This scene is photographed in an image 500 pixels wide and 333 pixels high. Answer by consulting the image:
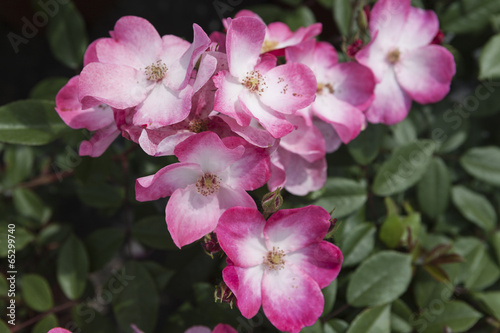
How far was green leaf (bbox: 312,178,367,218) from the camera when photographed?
37.1 inches

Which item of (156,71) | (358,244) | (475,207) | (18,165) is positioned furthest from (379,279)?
(18,165)

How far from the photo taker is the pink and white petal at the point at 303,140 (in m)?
0.76

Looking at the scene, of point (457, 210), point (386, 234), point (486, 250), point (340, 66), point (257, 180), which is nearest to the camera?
point (257, 180)

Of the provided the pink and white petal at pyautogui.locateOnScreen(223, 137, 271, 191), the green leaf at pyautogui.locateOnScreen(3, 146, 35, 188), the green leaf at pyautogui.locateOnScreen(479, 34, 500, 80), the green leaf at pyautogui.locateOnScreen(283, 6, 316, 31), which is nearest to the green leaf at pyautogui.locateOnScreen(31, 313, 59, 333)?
the green leaf at pyautogui.locateOnScreen(3, 146, 35, 188)

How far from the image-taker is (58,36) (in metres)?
1.11

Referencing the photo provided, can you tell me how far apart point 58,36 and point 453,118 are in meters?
1.07

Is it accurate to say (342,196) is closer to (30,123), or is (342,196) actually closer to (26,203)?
(30,123)

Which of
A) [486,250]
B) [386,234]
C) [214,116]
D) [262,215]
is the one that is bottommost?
[486,250]

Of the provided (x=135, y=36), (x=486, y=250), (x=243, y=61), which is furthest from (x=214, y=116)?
(x=486, y=250)

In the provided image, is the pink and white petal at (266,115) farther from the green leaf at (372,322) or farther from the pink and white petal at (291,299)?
the green leaf at (372,322)

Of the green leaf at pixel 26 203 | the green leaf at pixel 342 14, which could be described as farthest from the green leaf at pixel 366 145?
the green leaf at pixel 26 203

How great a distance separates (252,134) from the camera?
2.13 feet

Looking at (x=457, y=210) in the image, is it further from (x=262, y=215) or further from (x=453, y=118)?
(x=262, y=215)

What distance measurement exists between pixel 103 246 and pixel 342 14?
83cm
